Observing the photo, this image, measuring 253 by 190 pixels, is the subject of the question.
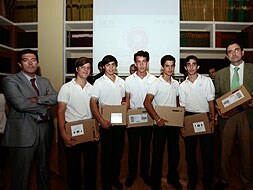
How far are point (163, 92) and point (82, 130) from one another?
875mm

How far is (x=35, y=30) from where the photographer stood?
4160 mm

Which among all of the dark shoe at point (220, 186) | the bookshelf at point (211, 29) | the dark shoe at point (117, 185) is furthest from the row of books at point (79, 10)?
the dark shoe at point (220, 186)

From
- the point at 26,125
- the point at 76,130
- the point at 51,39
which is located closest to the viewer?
the point at 26,125

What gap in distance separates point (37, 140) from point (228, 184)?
6.02 ft

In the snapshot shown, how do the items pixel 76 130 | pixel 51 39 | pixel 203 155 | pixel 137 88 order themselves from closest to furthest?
pixel 76 130
pixel 203 155
pixel 137 88
pixel 51 39

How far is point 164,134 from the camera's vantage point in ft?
8.62

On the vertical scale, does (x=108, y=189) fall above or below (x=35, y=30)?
below

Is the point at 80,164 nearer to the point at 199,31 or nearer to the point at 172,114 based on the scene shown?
the point at 172,114

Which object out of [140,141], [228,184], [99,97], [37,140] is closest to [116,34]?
[99,97]

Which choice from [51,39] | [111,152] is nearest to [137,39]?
[51,39]

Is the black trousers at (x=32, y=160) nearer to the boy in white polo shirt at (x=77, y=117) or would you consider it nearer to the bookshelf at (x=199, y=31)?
the boy in white polo shirt at (x=77, y=117)

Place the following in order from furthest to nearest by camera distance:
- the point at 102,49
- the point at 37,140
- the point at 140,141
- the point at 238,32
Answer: the point at 238,32 → the point at 102,49 → the point at 140,141 → the point at 37,140

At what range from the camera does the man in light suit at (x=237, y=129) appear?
2.55 meters

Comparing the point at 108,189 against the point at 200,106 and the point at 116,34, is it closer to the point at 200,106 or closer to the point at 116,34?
the point at 200,106
